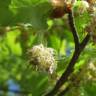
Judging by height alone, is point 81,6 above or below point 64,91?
above

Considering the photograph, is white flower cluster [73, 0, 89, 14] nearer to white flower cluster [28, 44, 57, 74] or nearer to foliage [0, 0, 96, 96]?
foliage [0, 0, 96, 96]

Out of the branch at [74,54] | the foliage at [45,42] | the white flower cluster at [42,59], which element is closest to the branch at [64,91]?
the foliage at [45,42]

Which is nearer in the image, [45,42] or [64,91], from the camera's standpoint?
→ [45,42]

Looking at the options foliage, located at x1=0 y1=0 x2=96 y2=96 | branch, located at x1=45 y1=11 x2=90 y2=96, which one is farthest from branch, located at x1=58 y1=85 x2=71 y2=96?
branch, located at x1=45 y1=11 x2=90 y2=96

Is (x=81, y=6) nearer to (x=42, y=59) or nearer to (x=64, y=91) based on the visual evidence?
(x=42, y=59)

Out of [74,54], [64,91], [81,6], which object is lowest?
[64,91]

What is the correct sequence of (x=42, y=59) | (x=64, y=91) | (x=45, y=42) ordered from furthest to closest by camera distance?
(x=64, y=91) → (x=45, y=42) → (x=42, y=59)

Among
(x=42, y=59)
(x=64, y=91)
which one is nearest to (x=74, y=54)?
(x=42, y=59)

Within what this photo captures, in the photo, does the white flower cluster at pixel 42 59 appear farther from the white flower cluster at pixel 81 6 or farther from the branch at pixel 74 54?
the white flower cluster at pixel 81 6
